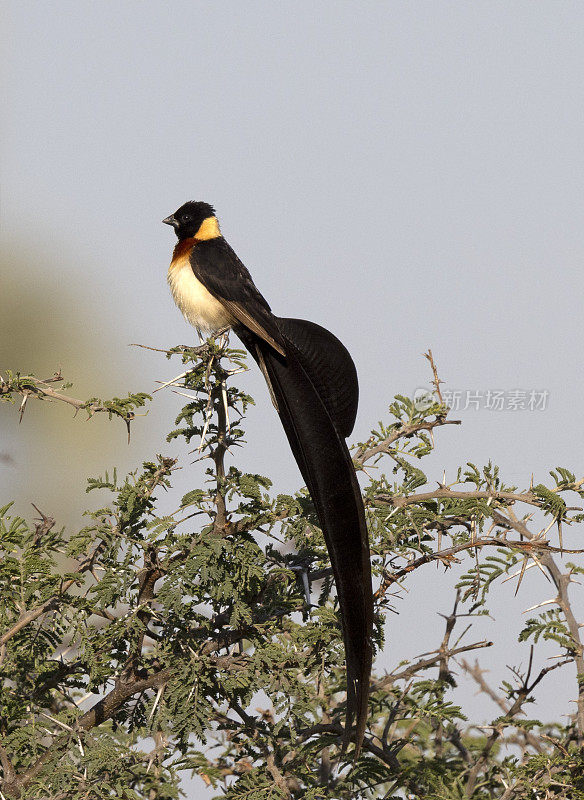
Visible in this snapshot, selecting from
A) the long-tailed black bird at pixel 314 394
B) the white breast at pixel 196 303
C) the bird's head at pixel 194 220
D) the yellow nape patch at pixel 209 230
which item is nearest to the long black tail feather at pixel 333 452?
the long-tailed black bird at pixel 314 394

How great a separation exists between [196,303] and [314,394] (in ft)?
3.85

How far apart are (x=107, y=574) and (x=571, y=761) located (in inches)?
72.8

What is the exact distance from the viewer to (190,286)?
4.45 m

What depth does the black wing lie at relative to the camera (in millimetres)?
3848

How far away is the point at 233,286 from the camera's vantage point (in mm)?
4230

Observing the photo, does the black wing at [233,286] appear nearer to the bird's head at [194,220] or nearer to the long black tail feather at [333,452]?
the long black tail feather at [333,452]

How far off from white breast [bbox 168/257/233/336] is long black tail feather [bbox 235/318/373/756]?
34cm

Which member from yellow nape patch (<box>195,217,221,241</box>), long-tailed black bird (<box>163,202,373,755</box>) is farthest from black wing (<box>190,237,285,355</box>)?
yellow nape patch (<box>195,217,221,241</box>)

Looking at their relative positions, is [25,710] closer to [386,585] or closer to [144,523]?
[144,523]

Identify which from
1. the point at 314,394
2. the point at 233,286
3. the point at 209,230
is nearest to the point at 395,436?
the point at 314,394

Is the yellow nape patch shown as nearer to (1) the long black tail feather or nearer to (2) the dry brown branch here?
(1) the long black tail feather

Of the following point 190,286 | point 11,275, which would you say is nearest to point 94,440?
point 11,275

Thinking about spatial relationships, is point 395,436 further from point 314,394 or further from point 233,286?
point 233,286

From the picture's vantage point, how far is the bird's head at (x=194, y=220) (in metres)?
5.19
